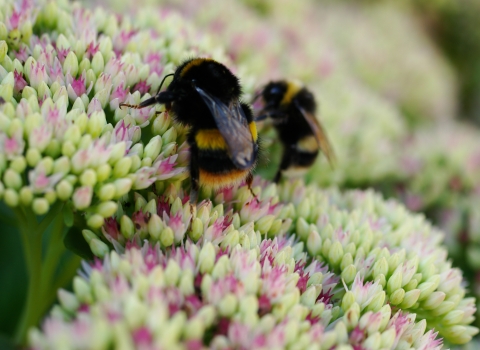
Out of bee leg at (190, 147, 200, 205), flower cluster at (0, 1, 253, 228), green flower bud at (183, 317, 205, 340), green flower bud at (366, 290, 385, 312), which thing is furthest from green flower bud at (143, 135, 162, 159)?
green flower bud at (366, 290, 385, 312)

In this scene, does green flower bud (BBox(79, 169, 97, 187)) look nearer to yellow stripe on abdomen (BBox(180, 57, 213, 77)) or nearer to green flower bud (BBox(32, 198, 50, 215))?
green flower bud (BBox(32, 198, 50, 215))

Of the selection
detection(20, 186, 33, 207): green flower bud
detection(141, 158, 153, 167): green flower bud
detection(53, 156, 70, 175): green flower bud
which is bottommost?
detection(20, 186, 33, 207): green flower bud

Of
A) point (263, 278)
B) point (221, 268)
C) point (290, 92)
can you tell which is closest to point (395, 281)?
point (263, 278)

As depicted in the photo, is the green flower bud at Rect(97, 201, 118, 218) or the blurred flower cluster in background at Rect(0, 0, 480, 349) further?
the green flower bud at Rect(97, 201, 118, 218)

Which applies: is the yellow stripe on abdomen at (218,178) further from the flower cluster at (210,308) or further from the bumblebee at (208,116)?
the flower cluster at (210,308)

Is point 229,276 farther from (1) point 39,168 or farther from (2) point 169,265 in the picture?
(1) point 39,168

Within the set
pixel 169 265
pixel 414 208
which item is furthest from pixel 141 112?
pixel 414 208
